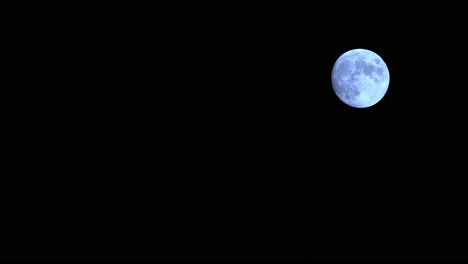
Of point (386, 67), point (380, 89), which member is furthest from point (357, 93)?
point (386, 67)

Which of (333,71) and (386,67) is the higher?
(386,67)

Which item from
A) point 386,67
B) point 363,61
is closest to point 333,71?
point 363,61

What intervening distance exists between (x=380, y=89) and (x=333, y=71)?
487mm

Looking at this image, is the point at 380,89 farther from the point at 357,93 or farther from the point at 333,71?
the point at 333,71

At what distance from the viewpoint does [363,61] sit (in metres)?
3.00

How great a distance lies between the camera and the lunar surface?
296 centimetres

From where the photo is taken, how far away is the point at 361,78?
2.94m

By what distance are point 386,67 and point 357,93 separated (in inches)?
17.2

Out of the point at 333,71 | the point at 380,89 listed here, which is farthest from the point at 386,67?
the point at 333,71

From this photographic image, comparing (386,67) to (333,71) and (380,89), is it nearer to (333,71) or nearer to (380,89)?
(380,89)

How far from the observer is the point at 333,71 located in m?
3.16

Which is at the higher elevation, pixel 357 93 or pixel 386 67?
pixel 386 67

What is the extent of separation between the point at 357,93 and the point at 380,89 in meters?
0.24

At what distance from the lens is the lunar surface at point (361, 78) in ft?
9.70
